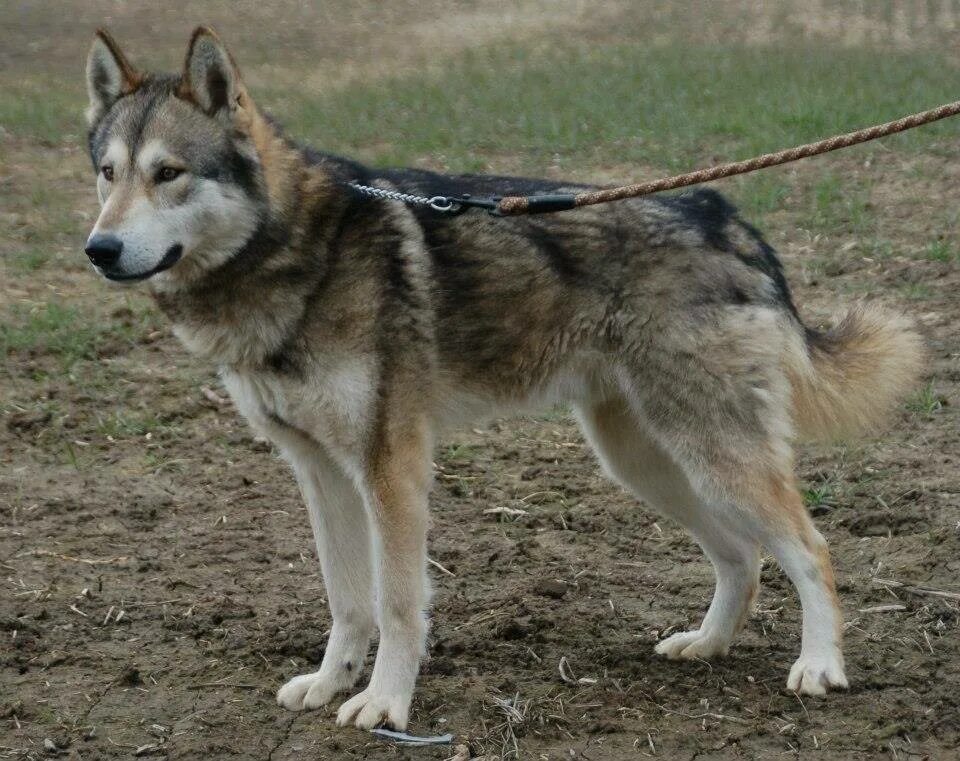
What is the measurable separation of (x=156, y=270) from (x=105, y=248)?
0.17 m

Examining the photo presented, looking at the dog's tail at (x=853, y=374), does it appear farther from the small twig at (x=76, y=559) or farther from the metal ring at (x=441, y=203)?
the small twig at (x=76, y=559)

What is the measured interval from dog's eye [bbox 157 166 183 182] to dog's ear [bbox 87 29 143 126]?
0.41m

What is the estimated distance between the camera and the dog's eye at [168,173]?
3.81m

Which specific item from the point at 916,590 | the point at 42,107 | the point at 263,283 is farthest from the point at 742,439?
the point at 42,107

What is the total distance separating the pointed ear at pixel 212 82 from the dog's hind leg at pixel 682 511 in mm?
1604

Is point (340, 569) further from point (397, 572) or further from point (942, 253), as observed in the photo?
point (942, 253)

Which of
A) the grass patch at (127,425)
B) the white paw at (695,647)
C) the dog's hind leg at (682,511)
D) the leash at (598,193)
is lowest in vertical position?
the grass patch at (127,425)

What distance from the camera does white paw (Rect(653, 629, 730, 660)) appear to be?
433 cm

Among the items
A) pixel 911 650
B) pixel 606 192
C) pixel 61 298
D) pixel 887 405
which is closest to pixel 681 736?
pixel 911 650

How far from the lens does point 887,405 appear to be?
4.41 meters

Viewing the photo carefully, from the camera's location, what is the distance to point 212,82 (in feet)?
12.9

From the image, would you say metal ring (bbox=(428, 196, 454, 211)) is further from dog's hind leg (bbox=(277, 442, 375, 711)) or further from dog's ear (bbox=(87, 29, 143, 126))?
dog's ear (bbox=(87, 29, 143, 126))

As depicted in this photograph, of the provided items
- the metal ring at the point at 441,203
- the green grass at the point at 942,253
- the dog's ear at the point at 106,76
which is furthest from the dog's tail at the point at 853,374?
the green grass at the point at 942,253

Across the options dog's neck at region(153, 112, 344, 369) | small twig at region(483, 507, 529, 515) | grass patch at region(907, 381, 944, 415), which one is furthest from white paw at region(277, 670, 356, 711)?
grass patch at region(907, 381, 944, 415)
